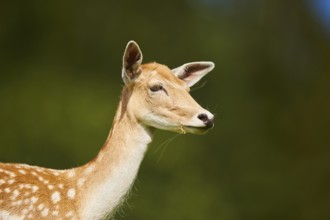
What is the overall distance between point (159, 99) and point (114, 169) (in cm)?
60

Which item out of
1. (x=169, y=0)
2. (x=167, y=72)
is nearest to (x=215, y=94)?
(x=169, y=0)

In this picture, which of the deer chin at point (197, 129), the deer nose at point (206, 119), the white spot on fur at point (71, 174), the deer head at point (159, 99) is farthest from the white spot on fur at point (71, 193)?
the deer nose at point (206, 119)

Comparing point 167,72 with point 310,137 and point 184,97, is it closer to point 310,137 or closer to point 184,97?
point 184,97

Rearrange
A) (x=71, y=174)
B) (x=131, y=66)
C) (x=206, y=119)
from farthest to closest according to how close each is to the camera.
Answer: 1. (x=131, y=66)
2. (x=71, y=174)
3. (x=206, y=119)

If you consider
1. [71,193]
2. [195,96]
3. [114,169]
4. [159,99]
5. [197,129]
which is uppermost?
[159,99]

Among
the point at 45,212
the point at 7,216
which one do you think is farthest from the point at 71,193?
the point at 7,216

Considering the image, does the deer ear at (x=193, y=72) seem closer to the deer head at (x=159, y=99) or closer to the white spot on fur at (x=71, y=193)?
the deer head at (x=159, y=99)

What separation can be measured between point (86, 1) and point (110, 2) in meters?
0.72

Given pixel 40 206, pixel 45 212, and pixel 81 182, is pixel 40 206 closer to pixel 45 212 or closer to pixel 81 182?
pixel 45 212

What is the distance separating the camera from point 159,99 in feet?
21.3

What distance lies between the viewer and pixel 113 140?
258 inches

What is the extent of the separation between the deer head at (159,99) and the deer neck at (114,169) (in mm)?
110

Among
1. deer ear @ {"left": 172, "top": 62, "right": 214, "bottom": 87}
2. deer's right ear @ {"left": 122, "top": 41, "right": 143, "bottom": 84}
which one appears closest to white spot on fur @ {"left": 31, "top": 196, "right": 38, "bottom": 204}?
deer's right ear @ {"left": 122, "top": 41, "right": 143, "bottom": 84}

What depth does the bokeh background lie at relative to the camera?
18.0 m
